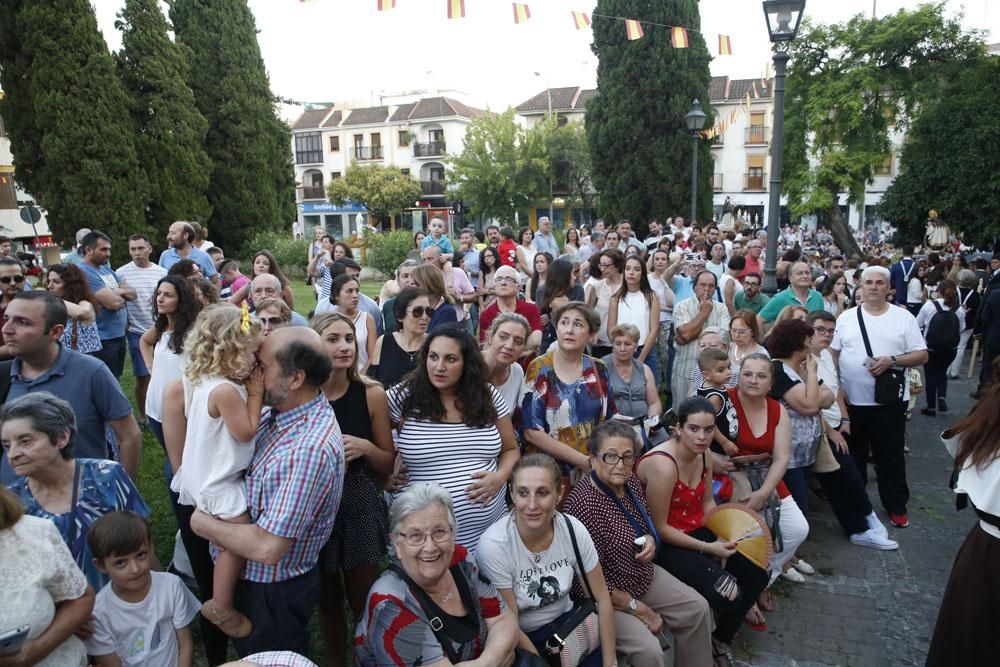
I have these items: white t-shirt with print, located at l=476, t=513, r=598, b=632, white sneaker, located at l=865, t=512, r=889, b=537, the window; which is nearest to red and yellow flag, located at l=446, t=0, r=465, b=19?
white sneaker, located at l=865, t=512, r=889, b=537

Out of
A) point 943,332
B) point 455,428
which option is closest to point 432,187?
point 943,332

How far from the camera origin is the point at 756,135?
4381 centimetres

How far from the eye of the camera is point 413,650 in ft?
7.75

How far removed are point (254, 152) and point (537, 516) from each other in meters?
21.6

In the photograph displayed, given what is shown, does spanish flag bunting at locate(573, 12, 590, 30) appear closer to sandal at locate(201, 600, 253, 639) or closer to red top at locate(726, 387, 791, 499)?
red top at locate(726, 387, 791, 499)

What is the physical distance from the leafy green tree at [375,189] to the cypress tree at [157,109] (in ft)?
93.5

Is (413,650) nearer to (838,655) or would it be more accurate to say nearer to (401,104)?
(838,655)

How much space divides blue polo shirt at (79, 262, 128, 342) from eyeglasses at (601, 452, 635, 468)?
16.2 feet

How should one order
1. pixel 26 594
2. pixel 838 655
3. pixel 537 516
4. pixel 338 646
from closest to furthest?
pixel 26 594 < pixel 537 516 < pixel 338 646 < pixel 838 655

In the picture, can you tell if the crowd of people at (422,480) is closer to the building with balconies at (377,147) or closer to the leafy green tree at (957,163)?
the leafy green tree at (957,163)

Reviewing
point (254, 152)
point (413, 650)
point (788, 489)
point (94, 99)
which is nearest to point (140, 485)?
point (413, 650)

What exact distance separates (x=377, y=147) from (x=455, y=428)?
55158mm

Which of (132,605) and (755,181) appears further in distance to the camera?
(755,181)

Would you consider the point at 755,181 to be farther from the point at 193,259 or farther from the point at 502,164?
the point at 193,259
